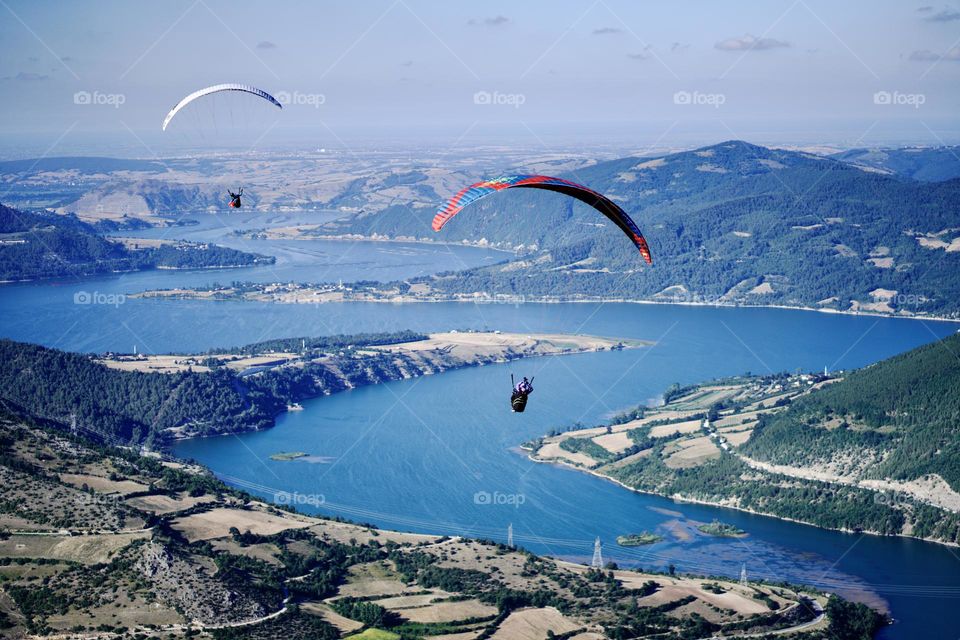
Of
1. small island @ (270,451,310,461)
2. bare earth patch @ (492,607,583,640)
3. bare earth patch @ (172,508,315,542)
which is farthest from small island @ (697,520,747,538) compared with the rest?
small island @ (270,451,310,461)

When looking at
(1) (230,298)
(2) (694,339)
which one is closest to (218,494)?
(2) (694,339)

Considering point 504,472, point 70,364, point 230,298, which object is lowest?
point 504,472

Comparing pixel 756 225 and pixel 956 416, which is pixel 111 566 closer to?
pixel 956 416

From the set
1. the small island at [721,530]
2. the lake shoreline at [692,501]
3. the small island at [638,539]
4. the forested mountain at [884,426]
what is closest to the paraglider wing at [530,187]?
the small island at [638,539]

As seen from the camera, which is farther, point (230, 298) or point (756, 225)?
point (756, 225)

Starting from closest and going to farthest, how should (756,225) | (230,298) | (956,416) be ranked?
(956,416) < (230,298) < (756,225)

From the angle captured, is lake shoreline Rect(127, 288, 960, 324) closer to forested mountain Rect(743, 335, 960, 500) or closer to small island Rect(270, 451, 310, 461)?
forested mountain Rect(743, 335, 960, 500)

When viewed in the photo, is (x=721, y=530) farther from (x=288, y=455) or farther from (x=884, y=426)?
(x=288, y=455)
